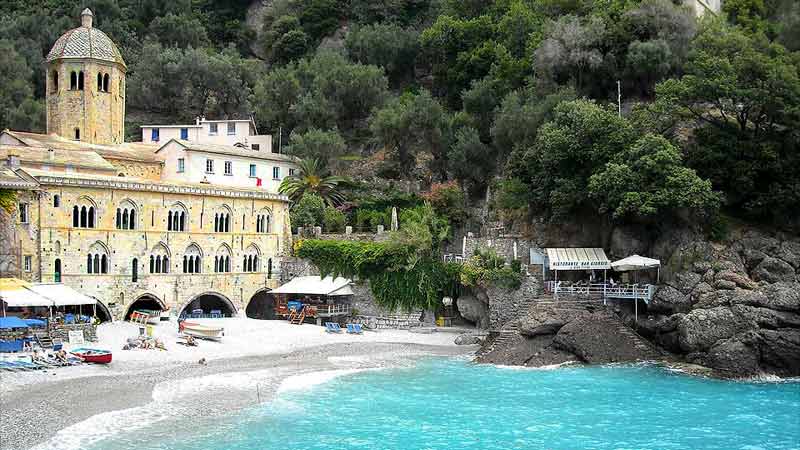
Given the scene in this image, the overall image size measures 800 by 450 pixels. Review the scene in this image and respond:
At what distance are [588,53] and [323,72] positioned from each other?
69.7 feet

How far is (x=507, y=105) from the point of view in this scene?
158ft

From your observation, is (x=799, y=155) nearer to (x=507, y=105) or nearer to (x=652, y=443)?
(x=507, y=105)

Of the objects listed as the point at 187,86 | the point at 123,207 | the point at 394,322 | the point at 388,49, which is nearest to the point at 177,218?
the point at 123,207

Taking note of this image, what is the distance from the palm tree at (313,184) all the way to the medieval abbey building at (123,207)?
152cm

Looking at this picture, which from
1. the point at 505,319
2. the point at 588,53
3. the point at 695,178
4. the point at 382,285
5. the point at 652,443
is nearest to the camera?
the point at 652,443

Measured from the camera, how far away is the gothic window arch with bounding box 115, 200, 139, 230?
136ft

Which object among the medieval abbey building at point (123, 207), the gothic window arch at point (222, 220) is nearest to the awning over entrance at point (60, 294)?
the medieval abbey building at point (123, 207)

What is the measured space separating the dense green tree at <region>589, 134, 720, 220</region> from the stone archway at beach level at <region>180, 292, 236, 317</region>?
69.6 ft

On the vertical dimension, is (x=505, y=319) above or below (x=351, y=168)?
below

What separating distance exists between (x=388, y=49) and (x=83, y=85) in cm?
2681

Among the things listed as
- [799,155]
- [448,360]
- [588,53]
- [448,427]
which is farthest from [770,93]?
[448,427]

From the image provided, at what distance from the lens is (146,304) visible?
44.3 meters

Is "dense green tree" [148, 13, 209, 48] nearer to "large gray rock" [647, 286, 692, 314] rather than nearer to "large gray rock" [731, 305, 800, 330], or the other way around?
"large gray rock" [647, 286, 692, 314]

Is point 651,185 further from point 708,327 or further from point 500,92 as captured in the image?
point 500,92
